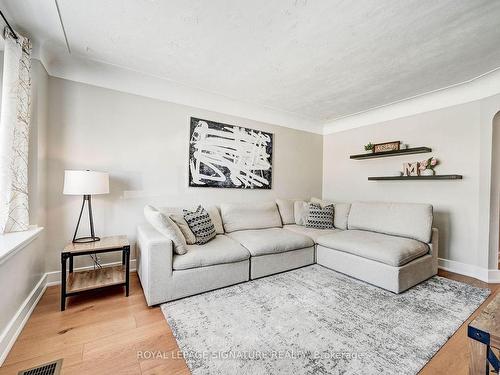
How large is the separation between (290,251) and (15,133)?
9.60ft

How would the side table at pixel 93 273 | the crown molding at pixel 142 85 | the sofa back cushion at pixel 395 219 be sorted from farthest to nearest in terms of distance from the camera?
the sofa back cushion at pixel 395 219 → the crown molding at pixel 142 85 → the side table at pixel 93 273

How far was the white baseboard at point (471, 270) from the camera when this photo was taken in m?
2.65

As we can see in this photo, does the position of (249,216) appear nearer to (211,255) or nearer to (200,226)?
(200,226)

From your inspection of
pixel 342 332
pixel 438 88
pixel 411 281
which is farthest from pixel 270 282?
pixel 438 88

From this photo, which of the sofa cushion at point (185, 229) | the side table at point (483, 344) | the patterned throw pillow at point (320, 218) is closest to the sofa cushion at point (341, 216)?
the patterned throw pillow at point (320, 218)

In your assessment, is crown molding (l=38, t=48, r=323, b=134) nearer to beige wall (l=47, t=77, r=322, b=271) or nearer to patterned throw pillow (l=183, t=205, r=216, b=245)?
beige wall (l=47, t=77, r=322, b=271)

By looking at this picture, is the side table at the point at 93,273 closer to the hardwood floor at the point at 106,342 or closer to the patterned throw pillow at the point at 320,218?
the hardwood floor at the point at 106,342

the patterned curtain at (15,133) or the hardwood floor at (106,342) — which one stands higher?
the patterned curtain at (15,133)

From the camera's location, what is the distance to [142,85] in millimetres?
2764

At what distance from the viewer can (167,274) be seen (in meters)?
2.04

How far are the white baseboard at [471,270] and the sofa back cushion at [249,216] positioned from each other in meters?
2.32

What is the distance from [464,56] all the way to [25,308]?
452 centimetres

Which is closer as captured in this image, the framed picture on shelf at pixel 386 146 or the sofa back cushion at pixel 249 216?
the sofa back cushion at pixel 249 216

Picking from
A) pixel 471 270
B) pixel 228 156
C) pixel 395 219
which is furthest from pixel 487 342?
pixel 228 156
